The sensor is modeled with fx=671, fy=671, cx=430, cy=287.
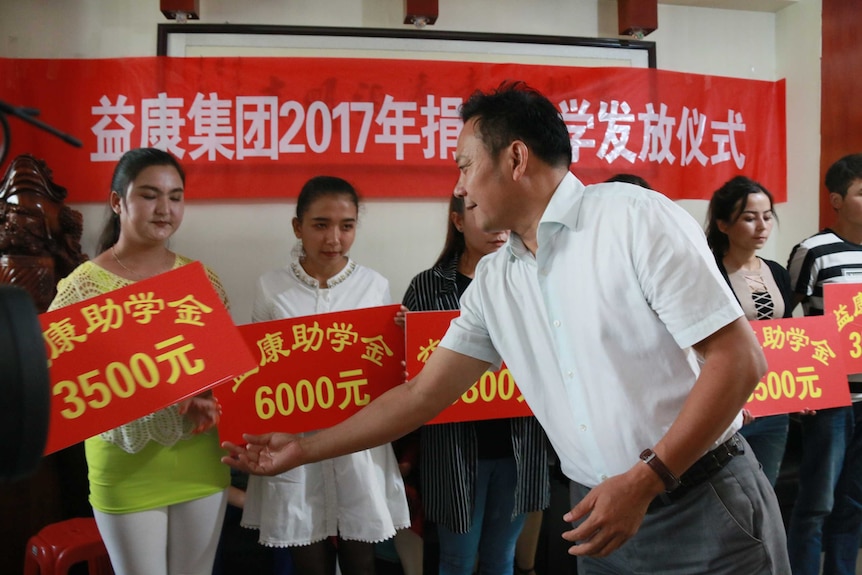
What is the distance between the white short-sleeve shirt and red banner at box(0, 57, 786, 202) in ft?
6.11

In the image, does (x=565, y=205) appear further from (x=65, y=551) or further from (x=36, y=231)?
(x=36, y=231)

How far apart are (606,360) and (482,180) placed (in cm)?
40

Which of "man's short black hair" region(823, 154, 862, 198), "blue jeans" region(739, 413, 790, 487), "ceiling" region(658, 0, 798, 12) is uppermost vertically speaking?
"ceiling" region(658, 0, 798, 12)

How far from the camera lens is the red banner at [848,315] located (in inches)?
94.1

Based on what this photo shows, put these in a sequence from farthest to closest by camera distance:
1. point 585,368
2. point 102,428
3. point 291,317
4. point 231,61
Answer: point 231,61 → point 291,317 → point 102,428 → point 585,368

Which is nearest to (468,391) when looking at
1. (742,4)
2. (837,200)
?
(837,200)

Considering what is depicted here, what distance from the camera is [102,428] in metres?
1.56

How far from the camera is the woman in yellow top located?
1793 mm

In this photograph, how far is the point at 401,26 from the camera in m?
3.09

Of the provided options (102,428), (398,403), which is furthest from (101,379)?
(398,403)

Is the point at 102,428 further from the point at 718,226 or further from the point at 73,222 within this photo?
the point at 718,226

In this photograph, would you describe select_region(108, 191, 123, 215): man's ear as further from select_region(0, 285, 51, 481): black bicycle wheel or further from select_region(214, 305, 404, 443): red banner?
select_region(0, 285, 51, 481): black bicycle wheel

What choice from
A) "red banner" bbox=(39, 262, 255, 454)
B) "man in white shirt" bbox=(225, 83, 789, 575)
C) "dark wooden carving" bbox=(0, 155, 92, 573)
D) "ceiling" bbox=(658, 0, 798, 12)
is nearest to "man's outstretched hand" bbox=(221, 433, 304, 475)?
"man in white shirt" bbox=(225, 83, 789, 575)

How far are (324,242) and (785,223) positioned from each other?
8.64 ft
